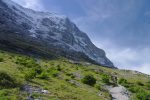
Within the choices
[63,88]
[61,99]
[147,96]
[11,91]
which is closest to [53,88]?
[63,88]

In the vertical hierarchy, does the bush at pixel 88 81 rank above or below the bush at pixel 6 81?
above

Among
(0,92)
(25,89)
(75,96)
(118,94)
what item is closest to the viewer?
(0,92)

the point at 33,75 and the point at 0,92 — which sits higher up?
the point at 33,75

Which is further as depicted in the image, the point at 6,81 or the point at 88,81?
the point at 88,81

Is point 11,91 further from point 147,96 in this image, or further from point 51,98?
point 147,96

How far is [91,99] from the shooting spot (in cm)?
4247

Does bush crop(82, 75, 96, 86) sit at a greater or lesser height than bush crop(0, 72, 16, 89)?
greater

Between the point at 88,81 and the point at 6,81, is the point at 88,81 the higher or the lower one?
the higher one

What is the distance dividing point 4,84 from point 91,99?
11877 millimetres

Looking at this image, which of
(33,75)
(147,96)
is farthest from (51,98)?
(147,96)

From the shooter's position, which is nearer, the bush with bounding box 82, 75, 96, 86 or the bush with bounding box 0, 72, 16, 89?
the bush with bounding box 0, 72, 16, 89

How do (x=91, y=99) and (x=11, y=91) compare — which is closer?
(x=11, y=91)

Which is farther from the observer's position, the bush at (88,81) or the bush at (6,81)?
the bush at (88,81)

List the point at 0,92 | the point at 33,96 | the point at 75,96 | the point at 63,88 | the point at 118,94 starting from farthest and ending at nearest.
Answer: the point at 118,94 < the point at 63,88 < the point at 75,96 < the point at 33,96 < the point at 0,92
